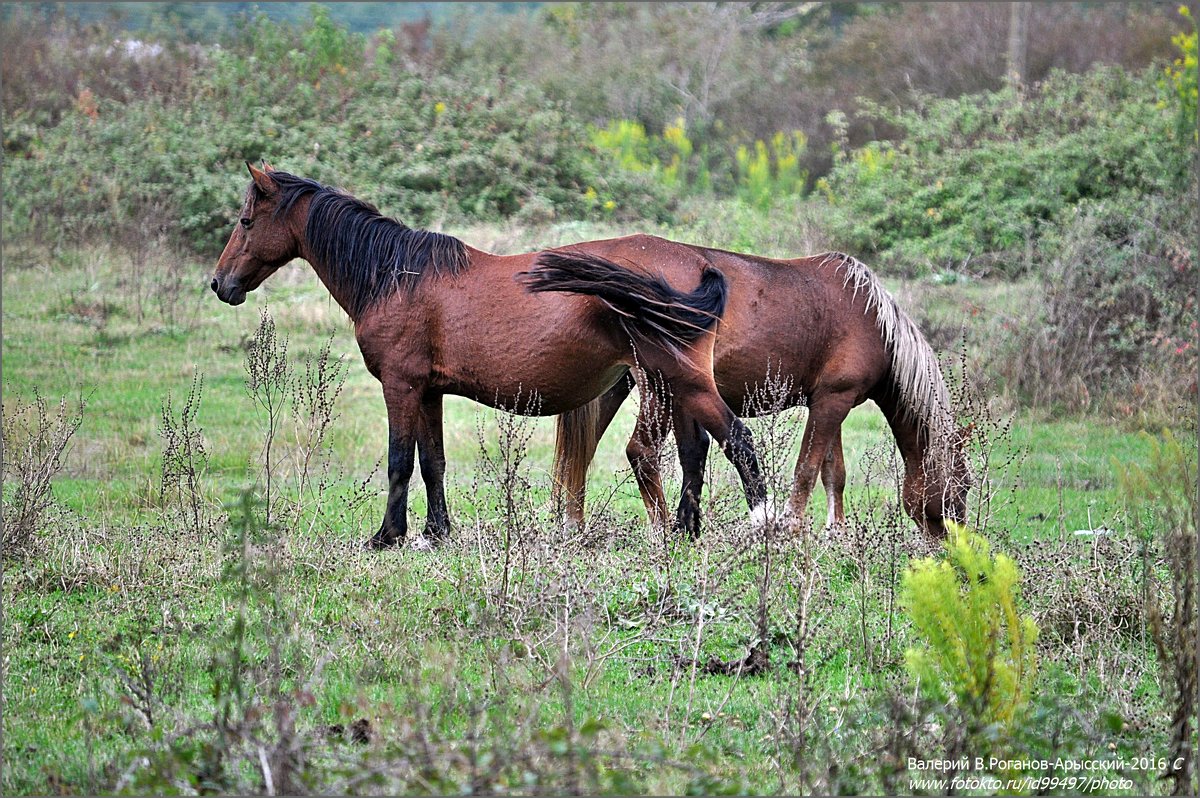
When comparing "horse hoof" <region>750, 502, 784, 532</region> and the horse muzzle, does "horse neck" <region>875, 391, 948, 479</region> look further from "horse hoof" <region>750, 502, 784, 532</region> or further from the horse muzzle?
the horse muzzle

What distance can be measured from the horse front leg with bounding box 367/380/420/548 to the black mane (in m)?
0.56

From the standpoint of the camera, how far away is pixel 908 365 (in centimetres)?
705

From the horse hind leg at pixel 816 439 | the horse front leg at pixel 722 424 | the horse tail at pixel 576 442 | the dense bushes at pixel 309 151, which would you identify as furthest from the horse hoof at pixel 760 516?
the dense bushes at pixel 309 151

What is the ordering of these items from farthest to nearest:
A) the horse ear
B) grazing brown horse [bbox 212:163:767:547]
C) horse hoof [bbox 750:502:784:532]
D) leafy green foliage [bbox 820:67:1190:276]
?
1. leafy green foliage [bbox 820:67:1190:276]
2. the horse ear
3. grazing brown horse [bbox 212:163:767:547]
4. horse hoof [bbox 750:502:784:532]

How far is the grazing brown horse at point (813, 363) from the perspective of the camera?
277 inches

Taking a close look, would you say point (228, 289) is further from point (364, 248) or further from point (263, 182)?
point (364, 248)

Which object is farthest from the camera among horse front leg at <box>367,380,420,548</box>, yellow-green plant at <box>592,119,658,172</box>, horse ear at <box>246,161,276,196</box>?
yellow-green plant at <box>592,119,658,172</box>

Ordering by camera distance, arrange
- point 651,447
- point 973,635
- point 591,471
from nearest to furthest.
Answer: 1. point 973,635
2. point 651,447
3. point 591,471

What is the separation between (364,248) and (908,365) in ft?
10.6

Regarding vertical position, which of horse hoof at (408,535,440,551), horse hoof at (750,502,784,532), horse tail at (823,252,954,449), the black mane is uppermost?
the black mane

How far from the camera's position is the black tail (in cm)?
657

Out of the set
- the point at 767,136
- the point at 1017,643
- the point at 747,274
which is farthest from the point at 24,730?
the point at 767,136

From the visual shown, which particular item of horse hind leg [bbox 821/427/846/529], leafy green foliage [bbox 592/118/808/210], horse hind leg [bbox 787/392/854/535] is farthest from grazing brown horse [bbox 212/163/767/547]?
leafy green foliage [bbox 592/118/808/210]

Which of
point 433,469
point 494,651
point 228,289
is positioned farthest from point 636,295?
point 228,289
